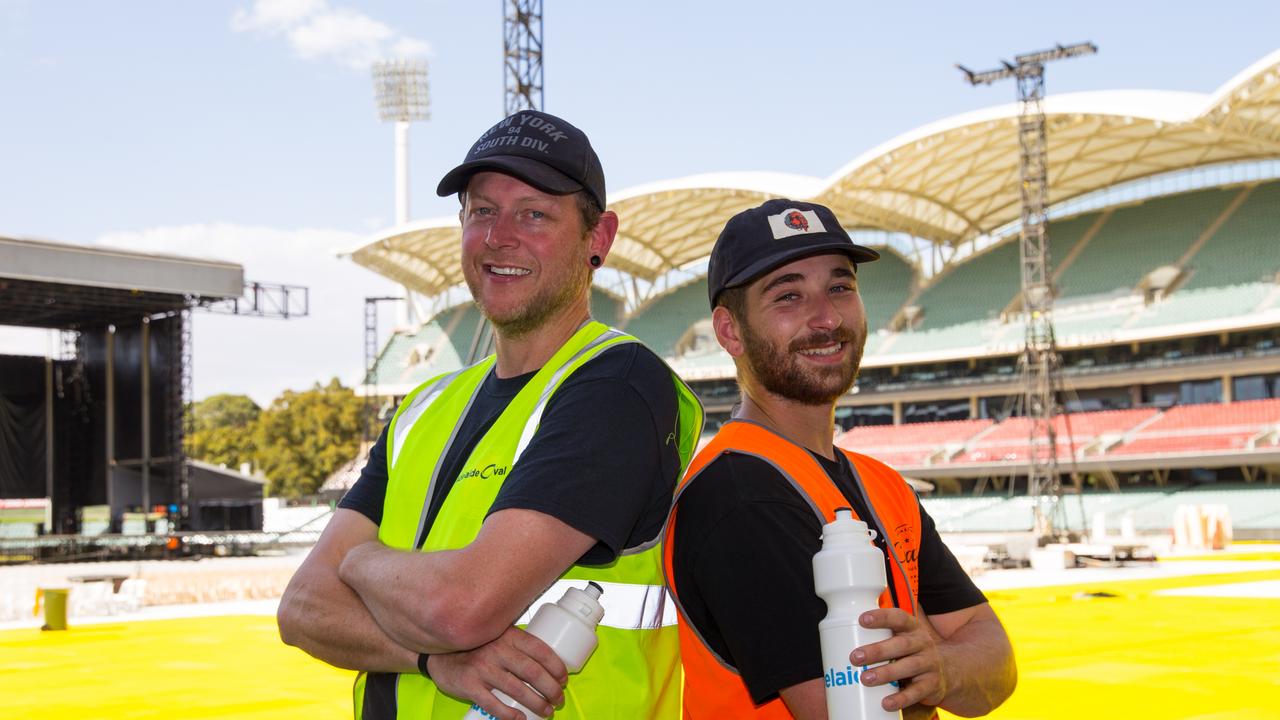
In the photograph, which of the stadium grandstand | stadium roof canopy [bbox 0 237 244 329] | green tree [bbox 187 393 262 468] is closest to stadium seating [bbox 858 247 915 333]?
the stadium grandstand

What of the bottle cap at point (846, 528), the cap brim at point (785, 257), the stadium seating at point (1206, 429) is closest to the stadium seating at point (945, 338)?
the stadium seating at point (1206, 429)

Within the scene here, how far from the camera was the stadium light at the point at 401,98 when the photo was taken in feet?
269

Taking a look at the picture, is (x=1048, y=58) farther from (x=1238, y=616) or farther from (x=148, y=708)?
(x=148, y=708)

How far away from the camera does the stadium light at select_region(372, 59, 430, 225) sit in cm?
8212

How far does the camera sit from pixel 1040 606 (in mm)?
16453

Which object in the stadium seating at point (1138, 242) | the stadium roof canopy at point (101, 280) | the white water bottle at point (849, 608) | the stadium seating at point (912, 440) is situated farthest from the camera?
A: the stadium seating at point (912, 440)

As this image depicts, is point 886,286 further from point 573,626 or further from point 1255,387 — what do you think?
point 573,626

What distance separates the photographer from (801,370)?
2576 millimetres

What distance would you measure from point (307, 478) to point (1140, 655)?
67214mm

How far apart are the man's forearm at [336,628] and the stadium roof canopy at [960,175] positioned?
37.7 metres

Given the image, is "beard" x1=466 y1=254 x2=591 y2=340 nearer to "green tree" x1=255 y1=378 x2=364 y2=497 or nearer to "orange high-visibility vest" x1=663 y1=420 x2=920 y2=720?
"orange high-visibility vest" x1=663 y1=420 x2=920 y2=720

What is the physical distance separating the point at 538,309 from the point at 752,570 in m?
0.74

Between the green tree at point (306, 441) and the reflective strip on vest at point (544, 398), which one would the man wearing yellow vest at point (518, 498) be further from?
the green tree at point (306, 441)

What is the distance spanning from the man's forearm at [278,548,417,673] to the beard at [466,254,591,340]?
2.02 feet
